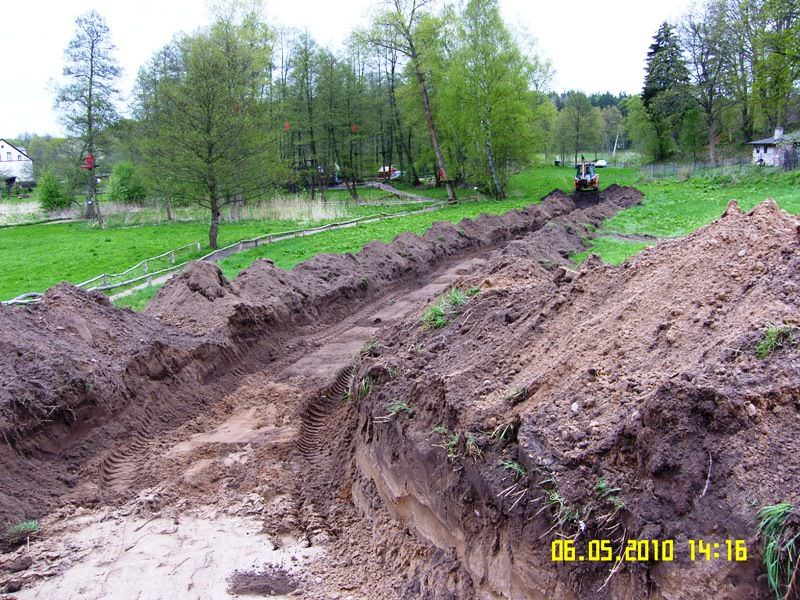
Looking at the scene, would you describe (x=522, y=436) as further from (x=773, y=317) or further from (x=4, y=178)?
(x=4, y=178)

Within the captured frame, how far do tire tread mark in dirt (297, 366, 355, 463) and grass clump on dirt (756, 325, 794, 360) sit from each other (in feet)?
17.5

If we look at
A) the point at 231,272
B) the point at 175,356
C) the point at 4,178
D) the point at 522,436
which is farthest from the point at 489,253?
the point at 4,178

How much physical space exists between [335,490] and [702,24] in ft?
160

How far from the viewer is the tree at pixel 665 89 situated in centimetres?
4722

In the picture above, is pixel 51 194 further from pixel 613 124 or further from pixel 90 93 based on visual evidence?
pixel 613 124

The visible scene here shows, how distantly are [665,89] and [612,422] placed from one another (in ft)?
170

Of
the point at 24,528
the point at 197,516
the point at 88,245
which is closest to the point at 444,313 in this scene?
the point at 197,516

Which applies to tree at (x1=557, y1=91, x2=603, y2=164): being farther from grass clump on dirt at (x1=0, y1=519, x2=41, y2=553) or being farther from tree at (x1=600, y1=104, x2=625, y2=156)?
grass clump on dirt at (x1=0, y1=519, x2=41, y2=553)

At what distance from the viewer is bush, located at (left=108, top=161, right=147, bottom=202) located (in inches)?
1735

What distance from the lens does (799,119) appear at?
48.4m

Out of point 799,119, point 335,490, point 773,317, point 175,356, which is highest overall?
point 799,119

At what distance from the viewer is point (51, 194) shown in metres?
43.7

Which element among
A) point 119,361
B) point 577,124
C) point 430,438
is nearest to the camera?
point 430,438
